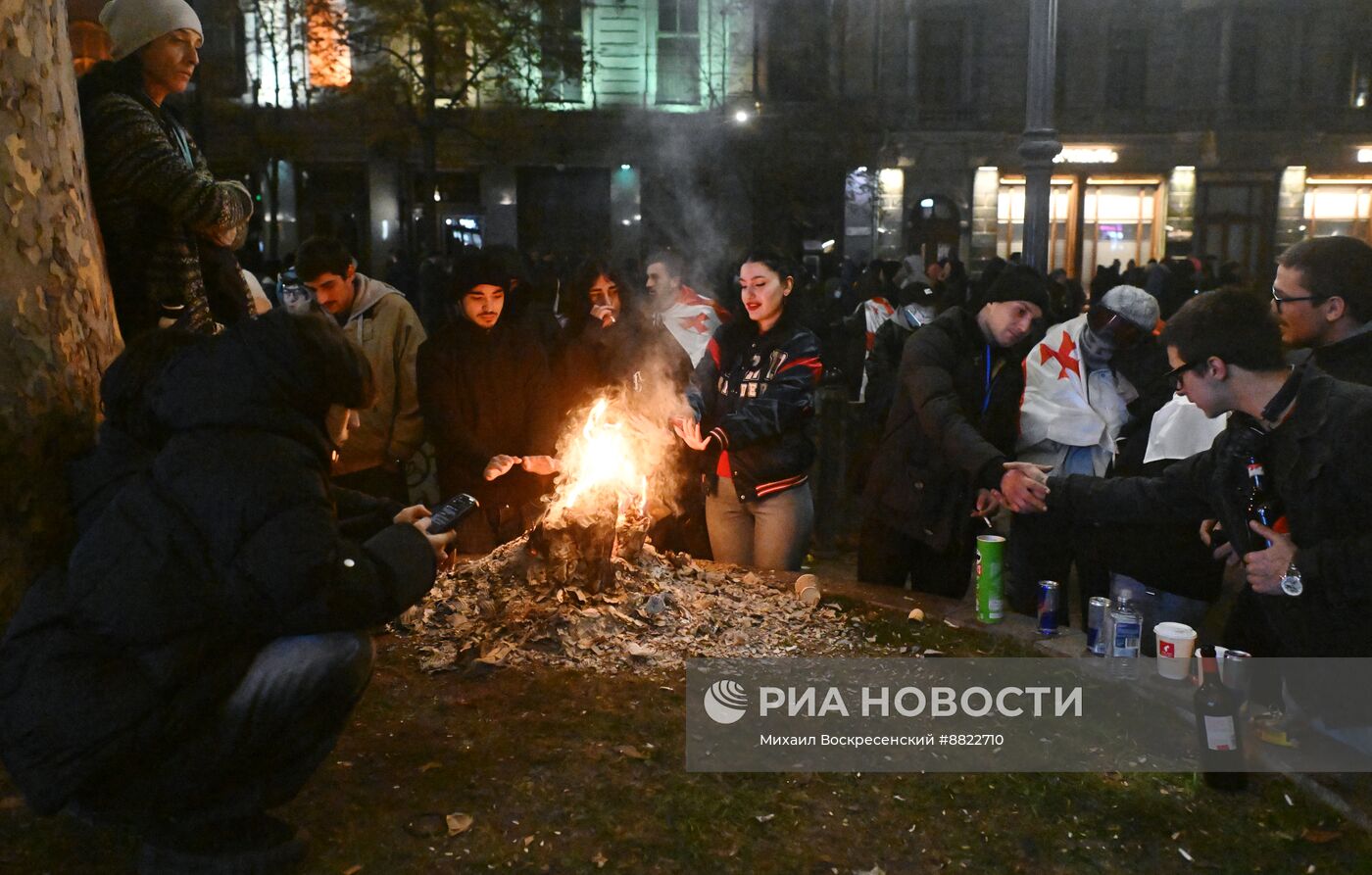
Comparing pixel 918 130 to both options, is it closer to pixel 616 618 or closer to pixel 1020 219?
pixel 1020 219

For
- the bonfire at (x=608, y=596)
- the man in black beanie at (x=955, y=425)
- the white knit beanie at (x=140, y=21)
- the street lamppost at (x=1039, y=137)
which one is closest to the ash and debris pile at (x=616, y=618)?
the bonfire at (x=608, y=596)

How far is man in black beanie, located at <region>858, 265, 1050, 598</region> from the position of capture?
527 cm

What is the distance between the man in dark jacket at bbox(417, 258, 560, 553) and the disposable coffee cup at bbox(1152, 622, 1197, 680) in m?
3.14

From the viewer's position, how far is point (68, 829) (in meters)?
3.45

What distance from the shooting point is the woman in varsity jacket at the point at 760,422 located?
5711 millimetres

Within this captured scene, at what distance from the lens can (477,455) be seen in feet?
20.0

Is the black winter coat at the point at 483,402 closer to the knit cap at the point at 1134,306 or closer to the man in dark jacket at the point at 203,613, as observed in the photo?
the man in dark jacket at the point at 203,613

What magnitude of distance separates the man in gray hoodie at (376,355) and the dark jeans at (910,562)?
2702 millimetres

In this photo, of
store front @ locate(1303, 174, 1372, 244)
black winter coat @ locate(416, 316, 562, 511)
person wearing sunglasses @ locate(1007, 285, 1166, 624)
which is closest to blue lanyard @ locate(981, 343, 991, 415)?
person wearing sunglasses @ locate(1007, 285, 1166, 624)

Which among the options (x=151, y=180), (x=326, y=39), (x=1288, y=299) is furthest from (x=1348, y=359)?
(x=326, y=39)

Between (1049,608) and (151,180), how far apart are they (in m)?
4.07

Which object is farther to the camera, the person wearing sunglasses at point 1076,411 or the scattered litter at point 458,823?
the person wearing sunglasses at point 1076,411

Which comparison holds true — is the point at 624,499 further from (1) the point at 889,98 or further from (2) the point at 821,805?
(1) the point at 889,98

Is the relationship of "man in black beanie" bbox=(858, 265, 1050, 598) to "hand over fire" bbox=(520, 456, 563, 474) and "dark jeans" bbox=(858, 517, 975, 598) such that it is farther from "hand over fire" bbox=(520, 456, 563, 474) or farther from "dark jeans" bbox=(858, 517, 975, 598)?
"hand over fire" bbox=(520, 456, 563, 474)
